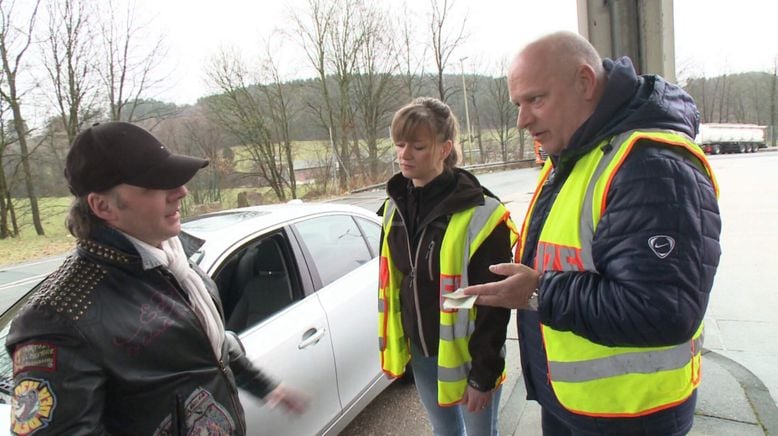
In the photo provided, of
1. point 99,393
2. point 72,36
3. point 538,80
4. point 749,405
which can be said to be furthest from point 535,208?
point 72,36

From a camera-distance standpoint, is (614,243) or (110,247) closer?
(614,243)

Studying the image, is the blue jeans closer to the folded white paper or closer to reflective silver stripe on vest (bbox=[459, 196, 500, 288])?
reflective silver stripe on vest (bbox=[459, 196, 500, 288])

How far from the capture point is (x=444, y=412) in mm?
2051

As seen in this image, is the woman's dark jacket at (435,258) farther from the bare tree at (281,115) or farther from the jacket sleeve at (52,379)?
the bare tree at (281,115)

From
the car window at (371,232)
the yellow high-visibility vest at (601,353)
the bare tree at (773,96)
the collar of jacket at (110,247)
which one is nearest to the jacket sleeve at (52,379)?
the collar of jacket at (110,247)

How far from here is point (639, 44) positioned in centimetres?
252

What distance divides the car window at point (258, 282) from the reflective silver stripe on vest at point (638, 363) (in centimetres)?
163

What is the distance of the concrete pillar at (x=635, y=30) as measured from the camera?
94.0 inches

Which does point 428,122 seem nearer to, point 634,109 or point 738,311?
point 634,109

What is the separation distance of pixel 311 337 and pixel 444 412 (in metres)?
0.79

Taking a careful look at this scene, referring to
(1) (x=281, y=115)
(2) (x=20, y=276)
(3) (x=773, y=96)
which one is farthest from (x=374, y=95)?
(3) (x=773, y=96)

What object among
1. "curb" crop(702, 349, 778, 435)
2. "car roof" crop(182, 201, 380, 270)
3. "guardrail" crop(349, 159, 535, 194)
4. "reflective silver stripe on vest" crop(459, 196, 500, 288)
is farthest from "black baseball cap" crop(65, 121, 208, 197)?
"guardrail" crop(349, 159, 535, 194)

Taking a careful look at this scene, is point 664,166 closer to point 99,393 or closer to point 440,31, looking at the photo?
point 99,393

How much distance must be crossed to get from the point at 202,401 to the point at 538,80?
1.36 metres
